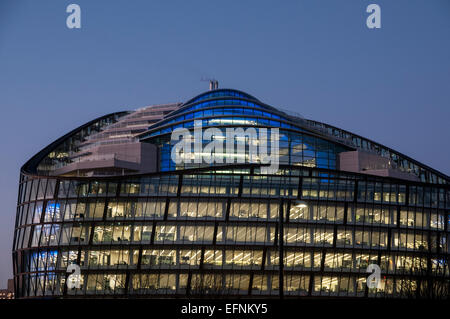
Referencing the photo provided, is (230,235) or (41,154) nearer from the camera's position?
(230,235)

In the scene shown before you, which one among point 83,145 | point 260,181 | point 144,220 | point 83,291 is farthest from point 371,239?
point 83,145

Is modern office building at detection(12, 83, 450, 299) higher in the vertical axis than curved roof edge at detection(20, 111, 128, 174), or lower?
lower

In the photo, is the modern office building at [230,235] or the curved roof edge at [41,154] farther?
the curved roof edge at [41,154]

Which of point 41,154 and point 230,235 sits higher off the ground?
point 41,154

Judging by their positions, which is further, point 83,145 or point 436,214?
point 83,145

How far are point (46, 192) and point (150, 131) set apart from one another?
2615cm

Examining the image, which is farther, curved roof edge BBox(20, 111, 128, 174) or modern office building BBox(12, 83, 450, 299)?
curved roof edge BBox(20, 111, 128, 174)

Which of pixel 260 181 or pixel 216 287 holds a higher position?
pixel 260 181

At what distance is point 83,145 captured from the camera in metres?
124

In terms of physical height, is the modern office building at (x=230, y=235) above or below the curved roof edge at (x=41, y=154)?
below
